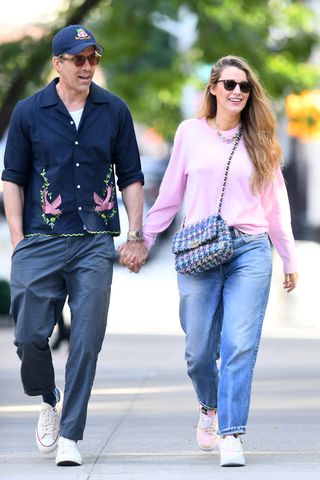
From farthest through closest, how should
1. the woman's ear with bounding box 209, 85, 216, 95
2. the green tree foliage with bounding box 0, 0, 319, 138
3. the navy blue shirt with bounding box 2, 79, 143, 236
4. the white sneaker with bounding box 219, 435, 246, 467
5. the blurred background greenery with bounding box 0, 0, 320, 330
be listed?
the green tree foliage with bounding box 0, 0, 319, 138
the blurred background greenery with bounding box 0, 0, 320, 330
the woman's ear with bounding box 209, 85, 216, 95
the navy blue shirt with bounding box 2, 79, 143, 236
the white sneaker with bounding box 219, 435, 246, 467

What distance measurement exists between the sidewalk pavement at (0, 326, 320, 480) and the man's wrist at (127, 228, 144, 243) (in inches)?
40.9

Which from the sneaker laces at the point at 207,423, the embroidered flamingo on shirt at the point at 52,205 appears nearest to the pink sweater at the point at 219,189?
the embroidered flamingo on shirt at the point at 52,205

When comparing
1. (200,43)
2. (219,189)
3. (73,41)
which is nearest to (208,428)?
(219,189)

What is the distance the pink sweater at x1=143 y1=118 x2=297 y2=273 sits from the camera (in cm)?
670

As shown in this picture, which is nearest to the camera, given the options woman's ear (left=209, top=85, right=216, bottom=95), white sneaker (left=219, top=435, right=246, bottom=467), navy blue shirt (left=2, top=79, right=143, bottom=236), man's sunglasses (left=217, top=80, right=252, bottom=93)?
white sneaker (left=219, top=435, right=246, bottom=467)

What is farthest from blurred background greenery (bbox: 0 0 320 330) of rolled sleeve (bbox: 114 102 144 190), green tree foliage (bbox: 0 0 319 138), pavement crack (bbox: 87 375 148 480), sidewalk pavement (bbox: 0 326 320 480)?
rolled sleeve (bbox: 114 102 144 190)

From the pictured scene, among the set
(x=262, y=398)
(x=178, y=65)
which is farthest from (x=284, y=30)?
(x=262, y=398)

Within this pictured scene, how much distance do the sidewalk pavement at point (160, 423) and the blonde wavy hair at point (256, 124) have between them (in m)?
1.32

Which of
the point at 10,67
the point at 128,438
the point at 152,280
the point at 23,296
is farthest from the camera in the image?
the point at 152,280

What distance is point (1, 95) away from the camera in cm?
1716

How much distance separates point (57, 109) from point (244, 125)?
0.89m

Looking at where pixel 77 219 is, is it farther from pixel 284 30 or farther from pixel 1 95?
pixel 284 30

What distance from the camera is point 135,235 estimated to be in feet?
22.7

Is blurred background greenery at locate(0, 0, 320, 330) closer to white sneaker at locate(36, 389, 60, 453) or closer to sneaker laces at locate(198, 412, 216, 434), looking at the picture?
sneaker laces at locate(198, 412, 216, 434)
